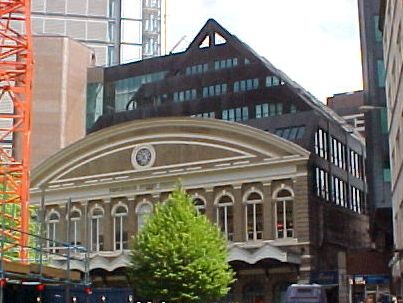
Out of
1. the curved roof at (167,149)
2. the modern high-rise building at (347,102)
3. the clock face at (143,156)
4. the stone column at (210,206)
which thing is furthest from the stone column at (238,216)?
the modern high-rise building at (347,102)

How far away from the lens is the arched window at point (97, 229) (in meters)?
62.2

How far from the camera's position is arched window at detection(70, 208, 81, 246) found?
63375 millimetres

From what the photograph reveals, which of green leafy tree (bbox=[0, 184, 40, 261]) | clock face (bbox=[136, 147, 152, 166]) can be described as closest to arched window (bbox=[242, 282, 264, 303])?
clock face (bbox=[136, 147, 152, 166])

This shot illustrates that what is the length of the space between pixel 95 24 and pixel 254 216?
64.6 metres

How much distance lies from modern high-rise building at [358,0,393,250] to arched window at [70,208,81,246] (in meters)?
24.4

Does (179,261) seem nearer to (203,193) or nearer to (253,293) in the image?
(253,293)

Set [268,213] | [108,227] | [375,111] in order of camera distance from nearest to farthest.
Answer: [375,111] < [268,213] < [108,227]

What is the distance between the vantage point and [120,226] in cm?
6175

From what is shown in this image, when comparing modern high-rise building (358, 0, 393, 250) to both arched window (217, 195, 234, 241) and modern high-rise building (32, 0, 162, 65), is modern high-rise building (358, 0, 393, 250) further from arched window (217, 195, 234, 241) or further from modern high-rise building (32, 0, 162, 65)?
modern high-rise building (32, 0, 162, 65)

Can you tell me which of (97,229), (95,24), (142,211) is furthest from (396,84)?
(95,24)

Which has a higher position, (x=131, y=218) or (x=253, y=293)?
(x=131, y=218)

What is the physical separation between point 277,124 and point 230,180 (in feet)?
24.2

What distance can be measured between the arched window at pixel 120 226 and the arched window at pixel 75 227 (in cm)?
356

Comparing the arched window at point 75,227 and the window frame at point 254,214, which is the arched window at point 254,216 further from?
the arched window at point 75,227
